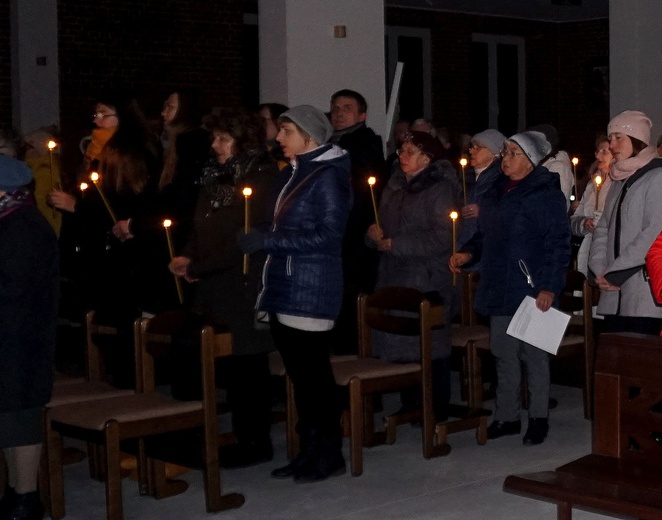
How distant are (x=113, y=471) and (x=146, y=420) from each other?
23 cm

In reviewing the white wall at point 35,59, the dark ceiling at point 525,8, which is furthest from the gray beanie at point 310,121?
the dark ceiling at point 525,8

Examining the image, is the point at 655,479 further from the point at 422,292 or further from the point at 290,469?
the point at 422,292

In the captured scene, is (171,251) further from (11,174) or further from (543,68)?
(543,68)

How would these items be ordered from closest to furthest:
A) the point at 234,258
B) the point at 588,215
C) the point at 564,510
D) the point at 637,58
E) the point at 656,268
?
the point at 564,510 → the point at 656,268 → the point at 234,258 → the point at 588,215 → the point at 637,58

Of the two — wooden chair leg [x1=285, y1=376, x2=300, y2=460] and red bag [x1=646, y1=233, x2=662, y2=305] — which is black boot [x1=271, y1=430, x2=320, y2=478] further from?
red bag [x1=646, y1=233, x2=662, y2=305]

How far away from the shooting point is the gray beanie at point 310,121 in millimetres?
5055

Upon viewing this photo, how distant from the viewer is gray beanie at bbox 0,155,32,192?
14.4ft

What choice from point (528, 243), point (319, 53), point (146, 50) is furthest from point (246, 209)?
point (146, 50)

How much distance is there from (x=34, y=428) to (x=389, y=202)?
2429mm

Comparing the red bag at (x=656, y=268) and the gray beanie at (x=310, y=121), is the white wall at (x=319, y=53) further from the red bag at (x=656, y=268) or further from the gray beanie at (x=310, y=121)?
the red bag at (x=656, y=268)

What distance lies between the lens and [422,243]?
5.94 metres

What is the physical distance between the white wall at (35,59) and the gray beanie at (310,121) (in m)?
8.65

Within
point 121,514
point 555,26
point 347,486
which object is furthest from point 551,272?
point 555,26

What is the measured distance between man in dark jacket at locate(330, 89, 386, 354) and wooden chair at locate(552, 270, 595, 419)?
1.15m
